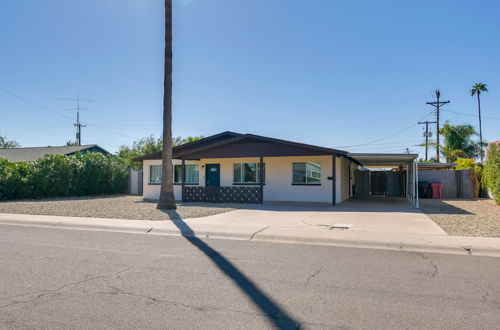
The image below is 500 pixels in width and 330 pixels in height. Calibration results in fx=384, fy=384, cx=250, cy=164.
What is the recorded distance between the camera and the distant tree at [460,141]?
36.3m

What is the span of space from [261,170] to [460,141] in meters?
25.6

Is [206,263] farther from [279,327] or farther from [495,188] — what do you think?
[495,188]

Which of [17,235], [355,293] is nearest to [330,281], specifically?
[355,293]

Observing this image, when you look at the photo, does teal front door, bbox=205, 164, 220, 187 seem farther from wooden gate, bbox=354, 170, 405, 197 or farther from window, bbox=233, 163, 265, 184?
wooden gate, bbox=354, 170, 405, 197

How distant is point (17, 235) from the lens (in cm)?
1051

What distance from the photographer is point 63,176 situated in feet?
88.0

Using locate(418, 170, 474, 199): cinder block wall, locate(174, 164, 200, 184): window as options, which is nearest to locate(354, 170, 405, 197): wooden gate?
locate(418, 170, 474, 199): cinder block wall

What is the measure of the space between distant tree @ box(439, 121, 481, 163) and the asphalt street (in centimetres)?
3240

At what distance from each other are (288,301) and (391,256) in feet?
12.4

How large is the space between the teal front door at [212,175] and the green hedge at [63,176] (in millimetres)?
10726

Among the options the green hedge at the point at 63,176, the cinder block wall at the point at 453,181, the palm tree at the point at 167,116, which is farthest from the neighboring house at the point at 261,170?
the green hedge at the point at 63,176

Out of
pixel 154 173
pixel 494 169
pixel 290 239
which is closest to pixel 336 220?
pixel 290 239

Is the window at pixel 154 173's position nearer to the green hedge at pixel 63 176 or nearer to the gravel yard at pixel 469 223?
the green hedge at pixel 63 176

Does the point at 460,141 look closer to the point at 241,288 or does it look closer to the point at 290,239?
the point at 290,239
